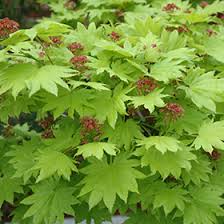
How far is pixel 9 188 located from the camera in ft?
8.48

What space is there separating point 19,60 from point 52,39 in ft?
0.90

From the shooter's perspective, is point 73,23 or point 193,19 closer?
point 193,19

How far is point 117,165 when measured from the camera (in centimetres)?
226

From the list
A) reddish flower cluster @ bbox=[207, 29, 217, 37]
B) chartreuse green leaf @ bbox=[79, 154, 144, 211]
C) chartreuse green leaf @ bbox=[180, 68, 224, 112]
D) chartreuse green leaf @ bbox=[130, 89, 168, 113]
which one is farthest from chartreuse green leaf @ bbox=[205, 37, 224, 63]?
chartreuse green leaf @ bbox=[79, 154, 144, 211]

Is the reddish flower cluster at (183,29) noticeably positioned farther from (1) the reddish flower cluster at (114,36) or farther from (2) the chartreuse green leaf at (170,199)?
(2) the chartreuse green leaf at (170,199)

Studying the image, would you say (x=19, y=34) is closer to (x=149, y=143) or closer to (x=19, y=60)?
(x=19, y=60)

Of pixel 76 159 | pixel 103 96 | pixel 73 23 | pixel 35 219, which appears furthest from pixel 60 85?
pixel 73 23

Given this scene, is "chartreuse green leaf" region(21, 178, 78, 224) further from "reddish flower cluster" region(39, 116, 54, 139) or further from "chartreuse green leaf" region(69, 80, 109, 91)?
"chartreuse green leaf" region(69, 80, 109, 91)

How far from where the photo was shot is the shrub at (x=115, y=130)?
2217 mm

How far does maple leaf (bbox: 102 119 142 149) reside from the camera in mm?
2279

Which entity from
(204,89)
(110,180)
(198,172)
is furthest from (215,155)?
(110,180)

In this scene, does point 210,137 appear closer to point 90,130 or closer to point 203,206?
point 203,206

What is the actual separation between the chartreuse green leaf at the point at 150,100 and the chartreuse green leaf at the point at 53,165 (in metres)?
0.37

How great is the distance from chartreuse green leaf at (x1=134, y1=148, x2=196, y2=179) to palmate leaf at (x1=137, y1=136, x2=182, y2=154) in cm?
3
